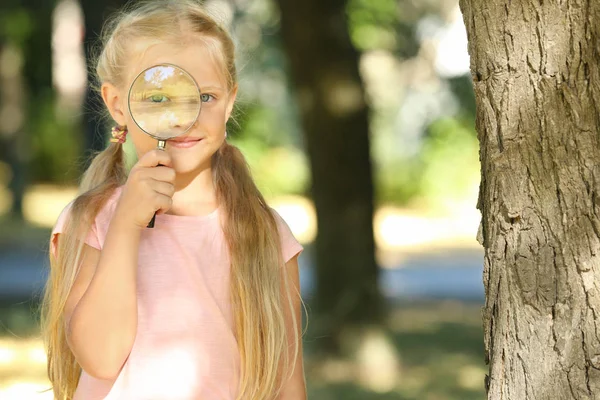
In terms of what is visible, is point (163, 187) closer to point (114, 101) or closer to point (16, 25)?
point (114, 101)

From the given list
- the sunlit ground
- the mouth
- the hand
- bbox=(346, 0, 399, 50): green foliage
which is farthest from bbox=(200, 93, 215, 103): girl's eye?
bbox=(346, 0, 399, 50): green foliage

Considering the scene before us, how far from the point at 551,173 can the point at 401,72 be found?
22020mm

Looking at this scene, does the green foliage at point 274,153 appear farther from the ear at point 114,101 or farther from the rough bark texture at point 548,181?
the rough bark texture at point 548,181

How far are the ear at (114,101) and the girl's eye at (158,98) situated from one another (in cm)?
25

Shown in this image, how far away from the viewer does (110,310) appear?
256 centimetres

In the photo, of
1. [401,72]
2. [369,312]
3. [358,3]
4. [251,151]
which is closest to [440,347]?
[369,312]

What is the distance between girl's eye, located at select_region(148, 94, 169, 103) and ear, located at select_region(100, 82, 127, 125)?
0.25 metres

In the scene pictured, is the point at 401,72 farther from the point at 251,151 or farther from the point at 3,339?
the point at 3,339

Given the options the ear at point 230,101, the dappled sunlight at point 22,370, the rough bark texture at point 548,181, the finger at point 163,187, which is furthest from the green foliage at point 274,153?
the rough bark texture at point 548,181

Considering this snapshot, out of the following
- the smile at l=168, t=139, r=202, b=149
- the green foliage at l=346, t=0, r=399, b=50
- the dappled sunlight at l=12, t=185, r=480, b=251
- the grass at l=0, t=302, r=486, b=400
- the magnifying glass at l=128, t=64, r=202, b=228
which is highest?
the green foliage at l=346, t=0, r=399, b=50

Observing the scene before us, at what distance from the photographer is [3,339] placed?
861cm

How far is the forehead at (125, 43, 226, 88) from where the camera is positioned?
109 inches

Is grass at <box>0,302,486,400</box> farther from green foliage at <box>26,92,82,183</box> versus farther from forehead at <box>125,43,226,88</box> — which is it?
green foliage at <box>26,92,82,183</box>

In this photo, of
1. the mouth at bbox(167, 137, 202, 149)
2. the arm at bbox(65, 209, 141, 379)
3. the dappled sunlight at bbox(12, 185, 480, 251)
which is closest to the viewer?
the arm at bbox(65, 209, 141, 379)
